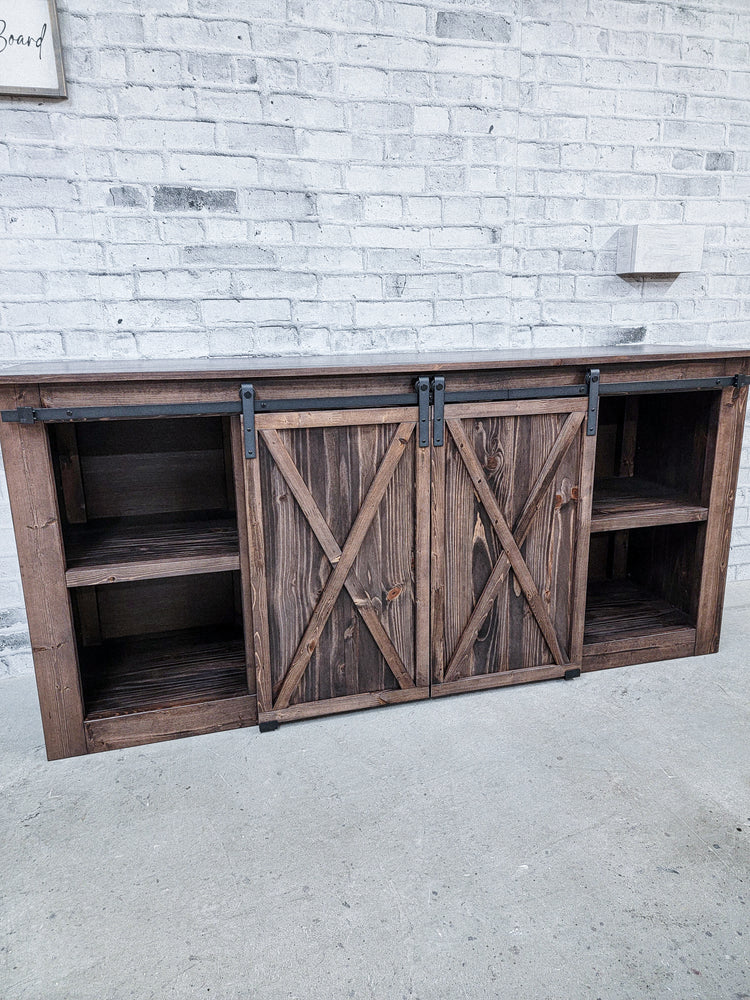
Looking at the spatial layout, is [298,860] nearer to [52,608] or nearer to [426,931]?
[426,931]

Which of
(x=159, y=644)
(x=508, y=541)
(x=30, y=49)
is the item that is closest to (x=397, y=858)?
(x=508, y=541)

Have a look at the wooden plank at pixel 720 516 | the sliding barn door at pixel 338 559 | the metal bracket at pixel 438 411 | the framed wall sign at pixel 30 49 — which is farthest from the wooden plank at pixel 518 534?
the framed wall sign at pixel 30 49

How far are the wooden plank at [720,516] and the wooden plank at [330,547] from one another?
3.91ft

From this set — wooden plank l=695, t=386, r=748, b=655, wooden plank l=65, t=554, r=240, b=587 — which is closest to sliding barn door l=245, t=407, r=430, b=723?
wooden plank l=65, t=554, r=240, b=587

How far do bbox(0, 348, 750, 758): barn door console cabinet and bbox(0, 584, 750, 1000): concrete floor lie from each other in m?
0.19

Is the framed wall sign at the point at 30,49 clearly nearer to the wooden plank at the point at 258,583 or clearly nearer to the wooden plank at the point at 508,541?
the wooden plank at the point at 258,583

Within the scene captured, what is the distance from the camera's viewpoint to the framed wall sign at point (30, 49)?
6.95 feet

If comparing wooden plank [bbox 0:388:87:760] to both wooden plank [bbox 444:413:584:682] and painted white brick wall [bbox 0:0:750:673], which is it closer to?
painted white brick wall [bbox 0:0:750:673]

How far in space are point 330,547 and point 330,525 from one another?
0.07 meters

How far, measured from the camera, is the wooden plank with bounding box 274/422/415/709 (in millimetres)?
2135

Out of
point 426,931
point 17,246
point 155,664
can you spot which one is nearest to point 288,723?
point 155,664

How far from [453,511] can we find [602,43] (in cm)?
195

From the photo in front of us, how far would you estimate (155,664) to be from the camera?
247 cm

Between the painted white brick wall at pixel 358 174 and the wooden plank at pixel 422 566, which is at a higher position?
the painted white brick wall at pixel 358 174
